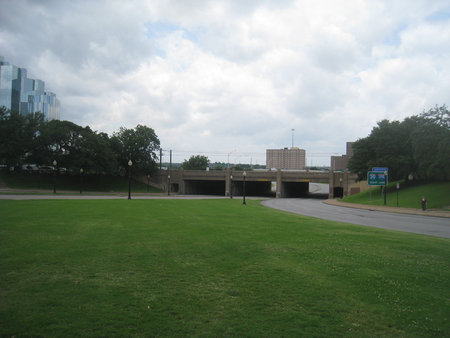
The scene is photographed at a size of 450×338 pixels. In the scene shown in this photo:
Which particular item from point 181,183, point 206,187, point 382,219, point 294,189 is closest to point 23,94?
point 181,183

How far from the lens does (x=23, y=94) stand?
78500 mm

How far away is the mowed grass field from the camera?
5.30 meters

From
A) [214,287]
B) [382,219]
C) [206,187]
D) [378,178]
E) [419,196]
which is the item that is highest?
[378,178]

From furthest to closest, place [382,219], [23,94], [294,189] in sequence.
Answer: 1. [294,189]
2. [23,94]
3. [382,219]

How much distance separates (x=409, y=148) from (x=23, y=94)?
8549 centimetres

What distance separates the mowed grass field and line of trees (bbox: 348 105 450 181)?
1531 inches

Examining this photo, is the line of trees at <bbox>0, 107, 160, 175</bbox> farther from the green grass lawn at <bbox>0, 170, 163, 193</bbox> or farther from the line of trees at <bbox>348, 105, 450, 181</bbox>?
the line of trees at <bbox>348, 105, 450, 181</bbox>

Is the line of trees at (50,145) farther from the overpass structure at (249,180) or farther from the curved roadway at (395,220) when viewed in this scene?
the curved roadway at (395,220)

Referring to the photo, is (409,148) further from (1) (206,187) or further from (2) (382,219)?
(1) (206,187)

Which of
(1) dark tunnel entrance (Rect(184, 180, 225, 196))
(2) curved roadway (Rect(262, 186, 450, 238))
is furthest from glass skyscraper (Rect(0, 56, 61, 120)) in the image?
(2) curved roadway (Rect(262, 186, 450, 238))

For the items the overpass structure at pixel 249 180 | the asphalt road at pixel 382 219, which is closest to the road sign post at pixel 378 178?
the asphalt road at pixel 382 219

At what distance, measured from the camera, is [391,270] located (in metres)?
8.45

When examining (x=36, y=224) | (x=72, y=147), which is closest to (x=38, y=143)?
(x=72, y=147)

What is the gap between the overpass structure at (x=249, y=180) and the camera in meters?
72.8
